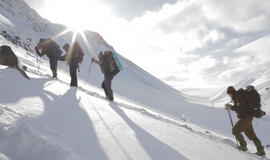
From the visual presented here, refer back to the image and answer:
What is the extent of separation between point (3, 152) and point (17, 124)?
0.59m

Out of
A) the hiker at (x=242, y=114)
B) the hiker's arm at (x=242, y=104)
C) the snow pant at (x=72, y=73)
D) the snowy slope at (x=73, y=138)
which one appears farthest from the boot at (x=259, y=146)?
the snow pant at (x=72, y=73)

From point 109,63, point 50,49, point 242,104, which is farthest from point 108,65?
point 242,104

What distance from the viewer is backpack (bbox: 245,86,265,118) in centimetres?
625

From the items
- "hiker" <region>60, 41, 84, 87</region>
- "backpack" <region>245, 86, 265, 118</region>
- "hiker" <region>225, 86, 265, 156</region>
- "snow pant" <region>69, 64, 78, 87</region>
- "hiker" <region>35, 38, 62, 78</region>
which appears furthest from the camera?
"hiker" <region>35, 38, 62, 78</region>

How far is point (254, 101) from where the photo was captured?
6.29 m

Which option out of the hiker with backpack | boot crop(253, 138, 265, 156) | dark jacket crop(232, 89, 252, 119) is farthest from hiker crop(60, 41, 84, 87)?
boot crop(253, 138, 265, 156)

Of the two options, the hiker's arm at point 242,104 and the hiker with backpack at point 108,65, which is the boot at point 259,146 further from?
the hiker with backpack at point 108,65

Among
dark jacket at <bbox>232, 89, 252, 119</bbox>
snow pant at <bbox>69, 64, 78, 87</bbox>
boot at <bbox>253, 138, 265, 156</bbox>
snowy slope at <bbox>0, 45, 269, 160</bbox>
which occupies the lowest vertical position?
snowy slope at <bbox>0, 45, 269, 160</bbox>

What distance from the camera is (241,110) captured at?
21.0 ft

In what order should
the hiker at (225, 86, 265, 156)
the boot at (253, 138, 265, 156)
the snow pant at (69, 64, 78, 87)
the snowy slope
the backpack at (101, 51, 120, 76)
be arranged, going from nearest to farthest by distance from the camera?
the snowy slope, the hiker at (225, 86, 265, 156), the boot at (253, 138, 265, 156), the backpack at (101, 51, 120, 76), the snow pant at (69, 64, 78, 87)

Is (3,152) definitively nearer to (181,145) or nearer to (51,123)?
(51,123)

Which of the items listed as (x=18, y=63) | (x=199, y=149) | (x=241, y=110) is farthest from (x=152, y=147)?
(x=18, y=63)

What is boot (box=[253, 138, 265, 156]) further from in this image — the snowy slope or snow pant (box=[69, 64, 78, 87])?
snow pant (box=[69, 64, 78, 87])

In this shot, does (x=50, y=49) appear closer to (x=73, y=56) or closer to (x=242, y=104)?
(x=73, y=56)
